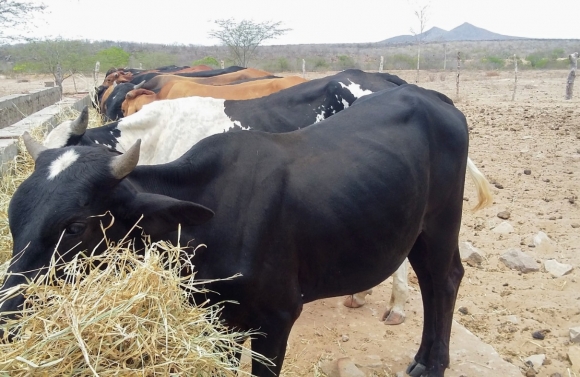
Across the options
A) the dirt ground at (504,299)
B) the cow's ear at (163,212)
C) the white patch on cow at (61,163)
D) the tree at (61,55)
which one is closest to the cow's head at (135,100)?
the dirt ground at (504,299)

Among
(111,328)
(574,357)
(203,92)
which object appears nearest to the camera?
(111,328)

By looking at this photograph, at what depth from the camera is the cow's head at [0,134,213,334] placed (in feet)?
7.47

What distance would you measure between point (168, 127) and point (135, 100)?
2.01m

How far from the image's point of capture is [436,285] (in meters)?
4.12

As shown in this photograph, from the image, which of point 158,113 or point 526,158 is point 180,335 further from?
point 526,158

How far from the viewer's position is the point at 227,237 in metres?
2.86

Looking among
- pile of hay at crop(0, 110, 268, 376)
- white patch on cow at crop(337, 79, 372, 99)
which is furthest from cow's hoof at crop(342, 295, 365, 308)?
pile of hay at crop(0, 110, 268, 376)

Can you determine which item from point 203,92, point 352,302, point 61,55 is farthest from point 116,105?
point 61,55

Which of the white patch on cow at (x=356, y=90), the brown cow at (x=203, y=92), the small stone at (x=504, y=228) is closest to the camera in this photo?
the white patch on cow at (x=356, y=90)

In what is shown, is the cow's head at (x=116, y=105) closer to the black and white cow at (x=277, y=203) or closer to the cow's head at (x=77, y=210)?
the black and white cow at (x=277, y=203)

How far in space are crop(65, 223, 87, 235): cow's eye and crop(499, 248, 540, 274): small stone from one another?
4.96 metres

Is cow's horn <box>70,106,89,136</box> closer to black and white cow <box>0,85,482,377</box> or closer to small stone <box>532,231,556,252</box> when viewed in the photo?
black and white cow <box>0,85,482,377</box>

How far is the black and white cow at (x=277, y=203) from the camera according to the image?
242cm

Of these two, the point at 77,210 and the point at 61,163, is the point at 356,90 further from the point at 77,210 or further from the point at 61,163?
the point at 77,210
